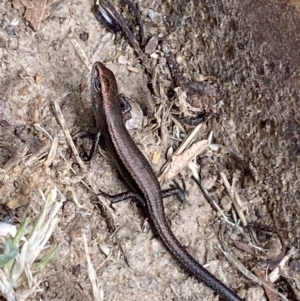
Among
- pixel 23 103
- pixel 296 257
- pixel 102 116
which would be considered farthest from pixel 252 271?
pixel 23 103

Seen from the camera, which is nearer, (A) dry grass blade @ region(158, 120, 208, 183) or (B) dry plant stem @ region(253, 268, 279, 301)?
(B) dry plant stem @ region(253, 268, 279, 301)

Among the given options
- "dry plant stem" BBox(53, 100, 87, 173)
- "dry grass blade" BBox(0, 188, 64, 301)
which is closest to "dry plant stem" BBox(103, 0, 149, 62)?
"dry plant stem" BBox(53, 100, 87, 173)

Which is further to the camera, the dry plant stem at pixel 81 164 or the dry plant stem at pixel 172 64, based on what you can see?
the dry plant stem at pixel 172 64

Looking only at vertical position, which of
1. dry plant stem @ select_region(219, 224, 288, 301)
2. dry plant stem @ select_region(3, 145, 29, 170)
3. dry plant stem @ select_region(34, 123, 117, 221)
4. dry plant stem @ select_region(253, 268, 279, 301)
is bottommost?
dry plant stem @ select_region(253, 268, 279, 301)

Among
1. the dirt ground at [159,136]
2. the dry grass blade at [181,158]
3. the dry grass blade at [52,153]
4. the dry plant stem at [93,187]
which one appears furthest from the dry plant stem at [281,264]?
the dry grass blade at [52,153]

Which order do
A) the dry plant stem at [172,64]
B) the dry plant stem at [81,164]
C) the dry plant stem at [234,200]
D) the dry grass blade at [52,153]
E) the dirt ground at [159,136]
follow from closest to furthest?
the dirt ground at [159,136] < the dry grass blade at [52,153] < the dry plant stem at [81,164] < the dry plant stem at [234,200] < the dry plant stem at [172,64]

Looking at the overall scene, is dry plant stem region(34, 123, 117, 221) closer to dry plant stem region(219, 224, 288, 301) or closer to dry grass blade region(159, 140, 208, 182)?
dry grass blade region(159, 140, 208, 182)

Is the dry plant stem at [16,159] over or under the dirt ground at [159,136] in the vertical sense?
over

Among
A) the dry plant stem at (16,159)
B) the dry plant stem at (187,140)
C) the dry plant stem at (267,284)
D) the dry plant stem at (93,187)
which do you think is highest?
the dry plant stem at (16,159)

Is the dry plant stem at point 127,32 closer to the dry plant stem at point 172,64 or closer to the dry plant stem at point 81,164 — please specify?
the dry plant stem at point 172,64
